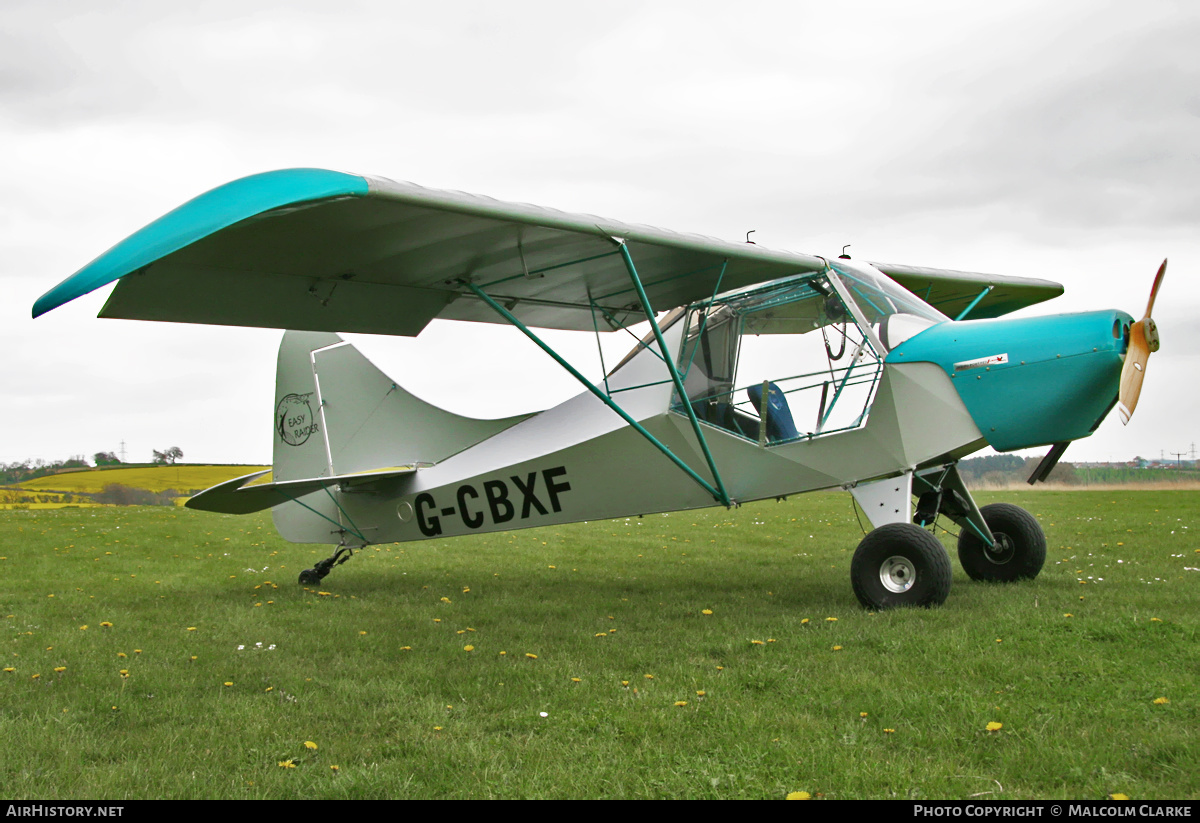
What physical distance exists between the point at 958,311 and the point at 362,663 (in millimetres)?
8752

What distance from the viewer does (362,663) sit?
5.71 m

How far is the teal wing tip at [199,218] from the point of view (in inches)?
186

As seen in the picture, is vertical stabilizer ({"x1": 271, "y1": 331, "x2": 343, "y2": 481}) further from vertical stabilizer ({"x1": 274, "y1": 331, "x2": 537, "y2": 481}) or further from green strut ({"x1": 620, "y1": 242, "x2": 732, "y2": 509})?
green strut ({"x1": 620, "y1": 242, "x2": 732, "y2": 509})

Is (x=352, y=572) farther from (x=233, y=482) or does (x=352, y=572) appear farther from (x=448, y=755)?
(x=448, y=755)

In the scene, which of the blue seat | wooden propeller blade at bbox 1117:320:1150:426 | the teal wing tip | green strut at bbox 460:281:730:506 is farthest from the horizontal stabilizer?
wooden propeller blade at bbox 1117:320:1150:426

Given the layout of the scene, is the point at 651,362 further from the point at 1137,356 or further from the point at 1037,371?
the point at 1137,356

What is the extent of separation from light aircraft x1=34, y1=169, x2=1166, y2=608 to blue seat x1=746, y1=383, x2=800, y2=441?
0.02 meters

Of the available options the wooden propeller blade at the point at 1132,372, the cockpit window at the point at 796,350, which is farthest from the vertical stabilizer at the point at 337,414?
the wooden propeller blade at the point at 1132,372

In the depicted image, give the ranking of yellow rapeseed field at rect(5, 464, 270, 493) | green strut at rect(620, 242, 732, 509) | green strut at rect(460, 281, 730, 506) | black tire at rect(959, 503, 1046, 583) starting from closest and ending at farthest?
1. green strut at rect(620, 242, 732, 509)
2. green strut at rect(460, 281, 730, 506)
3. black tire at rect(959, 503, 1046, 583)
4. yellow rapeseed field at rect(5, 464, 270, 493)

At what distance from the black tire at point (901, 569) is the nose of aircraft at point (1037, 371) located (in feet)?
3.38

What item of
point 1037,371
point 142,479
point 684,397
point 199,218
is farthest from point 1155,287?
point 142,479

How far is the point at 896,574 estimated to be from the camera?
260 inches

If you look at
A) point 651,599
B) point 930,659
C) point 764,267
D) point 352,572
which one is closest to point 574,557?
point 352,572

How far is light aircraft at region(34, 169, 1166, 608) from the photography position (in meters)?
6.20
